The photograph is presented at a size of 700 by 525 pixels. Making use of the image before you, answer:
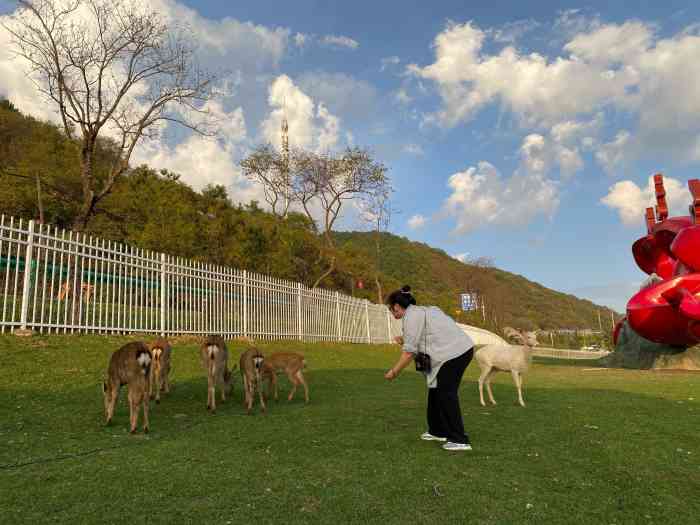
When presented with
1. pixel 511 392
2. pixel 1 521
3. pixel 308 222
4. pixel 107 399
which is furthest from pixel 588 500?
pixel 308 222

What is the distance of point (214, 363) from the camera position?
23.2 ft

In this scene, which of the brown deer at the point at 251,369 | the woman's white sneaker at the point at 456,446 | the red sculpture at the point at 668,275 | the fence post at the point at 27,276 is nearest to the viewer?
the woman's white sneaker at the point at 456,446

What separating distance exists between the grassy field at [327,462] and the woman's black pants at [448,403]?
25 centimetres

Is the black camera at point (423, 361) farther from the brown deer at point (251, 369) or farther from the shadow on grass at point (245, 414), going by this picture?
the brown deer at point (251, 369)

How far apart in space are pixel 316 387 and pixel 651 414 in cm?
573

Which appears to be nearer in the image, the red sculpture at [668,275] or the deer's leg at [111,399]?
the deer's leg at [111,399]

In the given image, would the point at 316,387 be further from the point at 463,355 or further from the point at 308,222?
the point at 308,222

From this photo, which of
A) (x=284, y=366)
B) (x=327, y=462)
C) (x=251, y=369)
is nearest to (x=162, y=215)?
(x=284, y=366)

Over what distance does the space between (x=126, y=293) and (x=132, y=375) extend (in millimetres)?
6239

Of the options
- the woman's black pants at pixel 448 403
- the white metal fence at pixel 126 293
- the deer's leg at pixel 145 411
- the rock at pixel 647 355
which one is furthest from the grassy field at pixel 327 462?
the rock at pixel 647 355

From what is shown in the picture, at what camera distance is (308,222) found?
38938mm

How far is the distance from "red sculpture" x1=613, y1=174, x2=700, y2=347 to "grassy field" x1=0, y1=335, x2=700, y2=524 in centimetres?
886

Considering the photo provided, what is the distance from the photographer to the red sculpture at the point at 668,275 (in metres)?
14.8

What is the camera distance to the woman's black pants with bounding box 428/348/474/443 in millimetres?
4785
